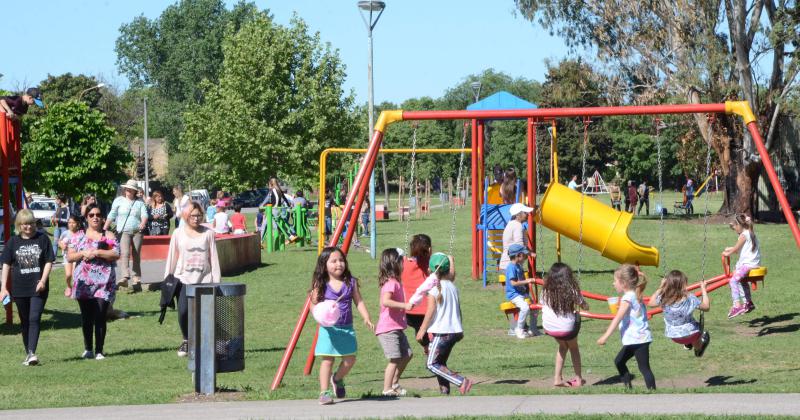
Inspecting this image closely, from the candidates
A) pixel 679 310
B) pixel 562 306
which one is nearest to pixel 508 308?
pixel 679 310

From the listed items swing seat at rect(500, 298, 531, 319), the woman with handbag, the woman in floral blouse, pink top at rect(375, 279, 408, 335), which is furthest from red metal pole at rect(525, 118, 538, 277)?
pink top at rect(375, 279, 408, 335)

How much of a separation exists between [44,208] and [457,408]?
50.8 m

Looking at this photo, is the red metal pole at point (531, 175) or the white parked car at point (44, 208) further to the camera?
the white parked car at point (44, 208)

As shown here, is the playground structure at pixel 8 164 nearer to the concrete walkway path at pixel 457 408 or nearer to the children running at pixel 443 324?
the concrete walkway path at pixel 457 408

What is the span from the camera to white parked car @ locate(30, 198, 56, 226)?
179ft

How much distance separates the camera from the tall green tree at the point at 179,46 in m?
112

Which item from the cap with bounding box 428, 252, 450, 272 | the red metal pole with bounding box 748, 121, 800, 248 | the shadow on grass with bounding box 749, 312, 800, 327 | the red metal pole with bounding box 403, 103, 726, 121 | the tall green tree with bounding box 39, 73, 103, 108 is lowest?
the shadow on grass with bounding box 749, 312, 800, 327

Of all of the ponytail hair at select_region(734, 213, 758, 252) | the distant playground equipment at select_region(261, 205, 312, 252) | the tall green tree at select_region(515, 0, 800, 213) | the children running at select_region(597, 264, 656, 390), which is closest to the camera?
the children running at select_region(597, 264, 656, 390)

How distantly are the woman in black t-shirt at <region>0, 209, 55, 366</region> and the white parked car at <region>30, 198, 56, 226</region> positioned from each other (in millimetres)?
42323

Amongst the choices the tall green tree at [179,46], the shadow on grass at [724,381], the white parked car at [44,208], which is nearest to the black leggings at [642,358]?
the shadow on grass at [724,381]

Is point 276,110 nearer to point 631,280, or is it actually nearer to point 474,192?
point 474,192

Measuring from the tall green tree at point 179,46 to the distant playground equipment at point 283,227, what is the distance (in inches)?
3058

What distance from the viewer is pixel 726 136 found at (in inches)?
1699

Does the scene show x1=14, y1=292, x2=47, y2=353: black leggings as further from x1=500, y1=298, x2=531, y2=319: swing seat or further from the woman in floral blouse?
x1=500, y1=298, x2=531, y2=319: swing seat
